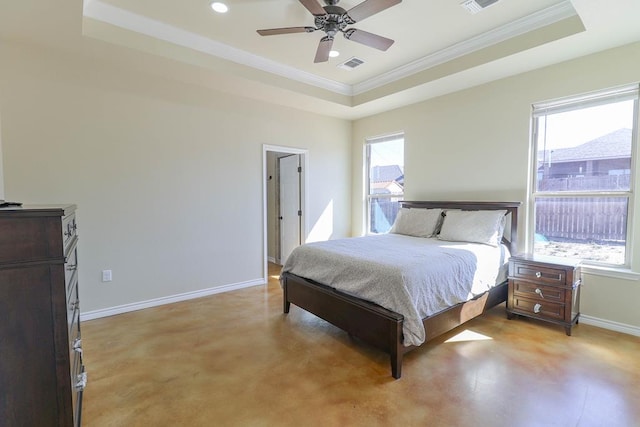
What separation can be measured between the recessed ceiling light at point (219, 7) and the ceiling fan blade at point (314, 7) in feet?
2.73

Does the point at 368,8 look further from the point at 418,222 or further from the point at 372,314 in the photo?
the point at 418,222

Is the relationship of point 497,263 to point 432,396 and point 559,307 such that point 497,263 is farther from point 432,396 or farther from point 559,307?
point 432,396

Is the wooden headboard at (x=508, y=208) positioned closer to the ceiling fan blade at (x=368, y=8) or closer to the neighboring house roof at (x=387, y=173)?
the neighboring house roof at (x=387, y=173)

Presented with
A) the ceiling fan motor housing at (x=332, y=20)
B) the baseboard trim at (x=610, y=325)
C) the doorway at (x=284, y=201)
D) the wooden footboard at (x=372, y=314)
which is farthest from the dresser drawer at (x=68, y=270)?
the baseboard trim at (x=610, y=325)

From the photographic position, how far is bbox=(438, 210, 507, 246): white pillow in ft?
10.8

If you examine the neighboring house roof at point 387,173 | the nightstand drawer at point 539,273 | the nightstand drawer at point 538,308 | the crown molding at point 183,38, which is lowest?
the nightstand drawer at point 538,308

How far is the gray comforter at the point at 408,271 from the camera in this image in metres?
2.20

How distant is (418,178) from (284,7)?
2.82 meters

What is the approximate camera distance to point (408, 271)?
224 centimetres

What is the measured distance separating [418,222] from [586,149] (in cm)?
181

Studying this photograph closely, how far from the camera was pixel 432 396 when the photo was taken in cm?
197

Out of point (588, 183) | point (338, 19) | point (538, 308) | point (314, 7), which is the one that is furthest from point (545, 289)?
point (314, 7)

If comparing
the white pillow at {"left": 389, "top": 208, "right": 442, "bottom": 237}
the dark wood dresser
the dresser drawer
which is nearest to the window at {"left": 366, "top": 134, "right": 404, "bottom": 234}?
the white pillow at {"left": 389, "top": 208, "right": 442, "bottom": 237}

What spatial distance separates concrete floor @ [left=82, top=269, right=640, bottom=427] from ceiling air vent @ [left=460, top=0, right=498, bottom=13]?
286cm
